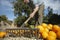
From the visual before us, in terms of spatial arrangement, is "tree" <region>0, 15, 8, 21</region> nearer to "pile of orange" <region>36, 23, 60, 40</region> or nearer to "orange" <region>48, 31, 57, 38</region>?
"pile of orange" <region>36, 23, 60, 40</region>

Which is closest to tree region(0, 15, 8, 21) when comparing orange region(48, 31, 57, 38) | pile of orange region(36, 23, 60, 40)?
pile of orange region(36, 23, 60, 40)

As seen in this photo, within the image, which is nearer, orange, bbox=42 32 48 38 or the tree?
orange, bbox=42 32 48 38

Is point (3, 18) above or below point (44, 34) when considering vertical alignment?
above

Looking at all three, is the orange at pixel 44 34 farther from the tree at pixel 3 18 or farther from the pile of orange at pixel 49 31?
the tree at pixel 3 18

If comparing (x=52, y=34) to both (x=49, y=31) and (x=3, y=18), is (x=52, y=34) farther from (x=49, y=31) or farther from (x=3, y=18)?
(x=3, y=18)

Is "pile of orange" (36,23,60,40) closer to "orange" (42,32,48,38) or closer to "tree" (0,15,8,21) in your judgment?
"orange" (42,32,48,38)

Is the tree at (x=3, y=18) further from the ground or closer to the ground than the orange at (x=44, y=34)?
further from the ground

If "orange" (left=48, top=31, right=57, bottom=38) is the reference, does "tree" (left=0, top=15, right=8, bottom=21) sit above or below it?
above

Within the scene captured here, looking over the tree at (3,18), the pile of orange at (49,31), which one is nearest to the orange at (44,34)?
the pile of orange at (49,31)

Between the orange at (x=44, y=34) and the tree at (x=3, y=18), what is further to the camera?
the tree at (x=3, y=18)

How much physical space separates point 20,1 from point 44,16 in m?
0.28

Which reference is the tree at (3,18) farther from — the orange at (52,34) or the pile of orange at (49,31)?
the orange at (52,34)

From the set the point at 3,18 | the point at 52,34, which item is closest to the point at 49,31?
the point at 52,34

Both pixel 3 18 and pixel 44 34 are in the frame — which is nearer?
pixel 44 34
